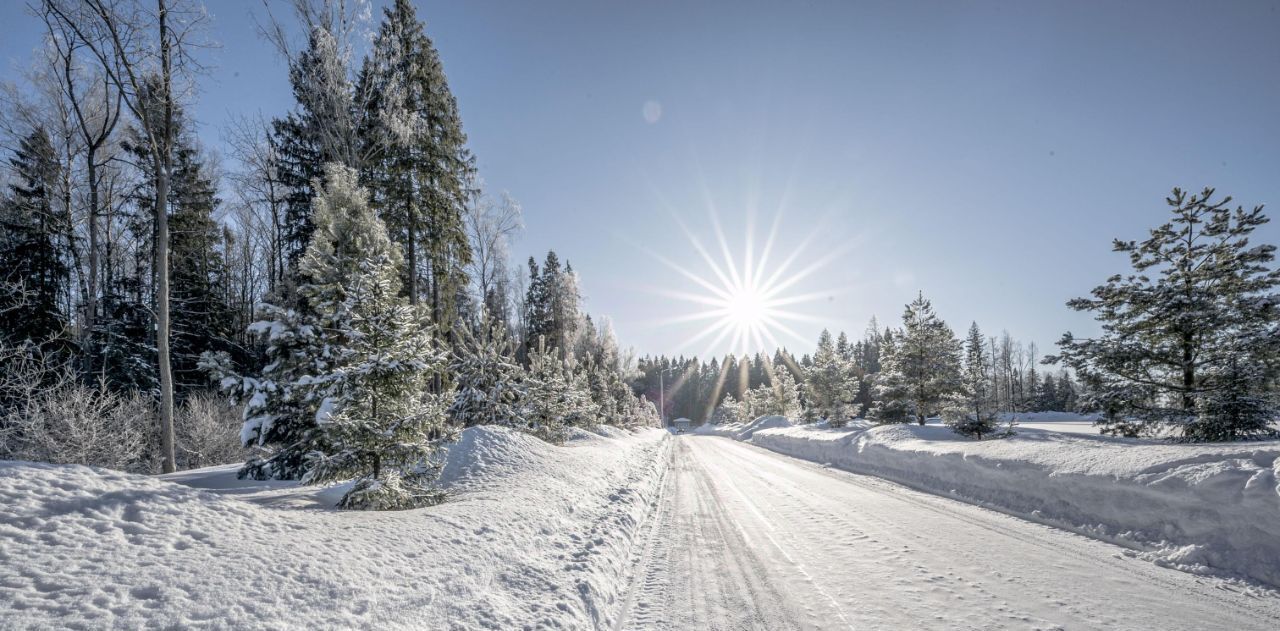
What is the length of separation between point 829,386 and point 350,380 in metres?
34.7

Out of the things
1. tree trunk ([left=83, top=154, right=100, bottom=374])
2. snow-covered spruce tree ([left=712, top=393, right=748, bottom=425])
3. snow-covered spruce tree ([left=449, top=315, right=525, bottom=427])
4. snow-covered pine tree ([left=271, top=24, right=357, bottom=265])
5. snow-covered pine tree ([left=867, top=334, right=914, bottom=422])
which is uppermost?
snow-covered pine tree ([left=271, top=24, right=357, bottom=265])

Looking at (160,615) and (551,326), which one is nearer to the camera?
(160,615)

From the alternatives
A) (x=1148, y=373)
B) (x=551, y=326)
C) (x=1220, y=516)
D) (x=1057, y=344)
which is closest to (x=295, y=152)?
(x=551, y=326)

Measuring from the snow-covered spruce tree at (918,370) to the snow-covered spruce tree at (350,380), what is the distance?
25.3m

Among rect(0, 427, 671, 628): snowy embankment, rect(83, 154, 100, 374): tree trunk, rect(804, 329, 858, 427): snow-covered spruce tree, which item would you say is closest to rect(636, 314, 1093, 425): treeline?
rect(804, 329, 858, 427): snow-covered spruce tree

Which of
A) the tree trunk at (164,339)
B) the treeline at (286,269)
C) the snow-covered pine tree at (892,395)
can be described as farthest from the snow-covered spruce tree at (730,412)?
the tree trunk at (164,339)

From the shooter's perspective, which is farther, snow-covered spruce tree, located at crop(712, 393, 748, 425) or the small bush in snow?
snow-covered spruce tree, located at crop(712, 393, 748, 425)

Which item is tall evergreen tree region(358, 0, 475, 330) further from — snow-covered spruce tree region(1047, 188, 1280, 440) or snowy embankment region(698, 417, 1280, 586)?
snow-covered spruce tree region(1047, 188, 1280, 440)

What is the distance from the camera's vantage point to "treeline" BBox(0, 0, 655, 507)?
288 inches

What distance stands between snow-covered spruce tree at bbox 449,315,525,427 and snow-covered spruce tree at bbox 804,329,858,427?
25.2 m

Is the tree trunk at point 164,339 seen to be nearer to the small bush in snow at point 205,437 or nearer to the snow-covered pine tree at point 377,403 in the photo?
the small bush in snow at point 205,437

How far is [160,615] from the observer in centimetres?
258

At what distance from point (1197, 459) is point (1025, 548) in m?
3.36

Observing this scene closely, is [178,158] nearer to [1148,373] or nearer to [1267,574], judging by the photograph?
[1267,574]
